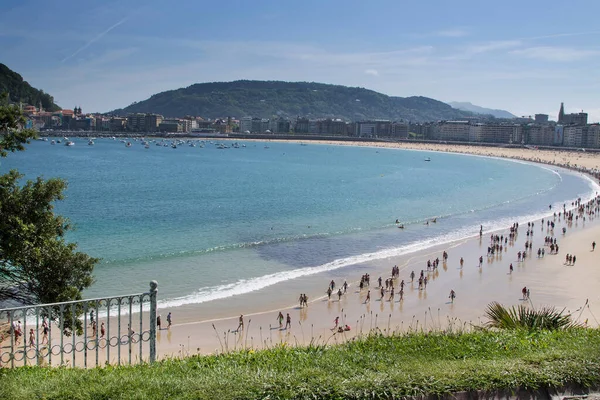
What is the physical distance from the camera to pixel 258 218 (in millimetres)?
39750

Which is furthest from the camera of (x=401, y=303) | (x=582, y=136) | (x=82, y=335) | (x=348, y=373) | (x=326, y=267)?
(x=582, y=136)

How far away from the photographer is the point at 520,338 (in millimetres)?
8703

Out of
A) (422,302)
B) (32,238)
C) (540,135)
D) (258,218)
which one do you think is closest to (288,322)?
(422,302)

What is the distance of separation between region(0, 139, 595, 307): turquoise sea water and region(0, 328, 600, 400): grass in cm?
1256

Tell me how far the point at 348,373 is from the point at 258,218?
33.0 m

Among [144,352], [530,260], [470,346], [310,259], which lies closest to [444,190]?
[530,260]

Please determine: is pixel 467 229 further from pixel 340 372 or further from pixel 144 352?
pixel 340 372

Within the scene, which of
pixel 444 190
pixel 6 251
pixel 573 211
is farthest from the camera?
Answer: pixel 444 190

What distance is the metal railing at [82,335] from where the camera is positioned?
22.9 feet

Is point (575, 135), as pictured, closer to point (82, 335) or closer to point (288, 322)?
point (288, 322)

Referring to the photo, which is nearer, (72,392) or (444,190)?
(72,392)

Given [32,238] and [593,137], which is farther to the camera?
[593,137]

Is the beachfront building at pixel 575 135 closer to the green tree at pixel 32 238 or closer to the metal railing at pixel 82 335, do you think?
the metal railing at pixel 82 335

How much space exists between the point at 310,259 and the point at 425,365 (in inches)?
780
